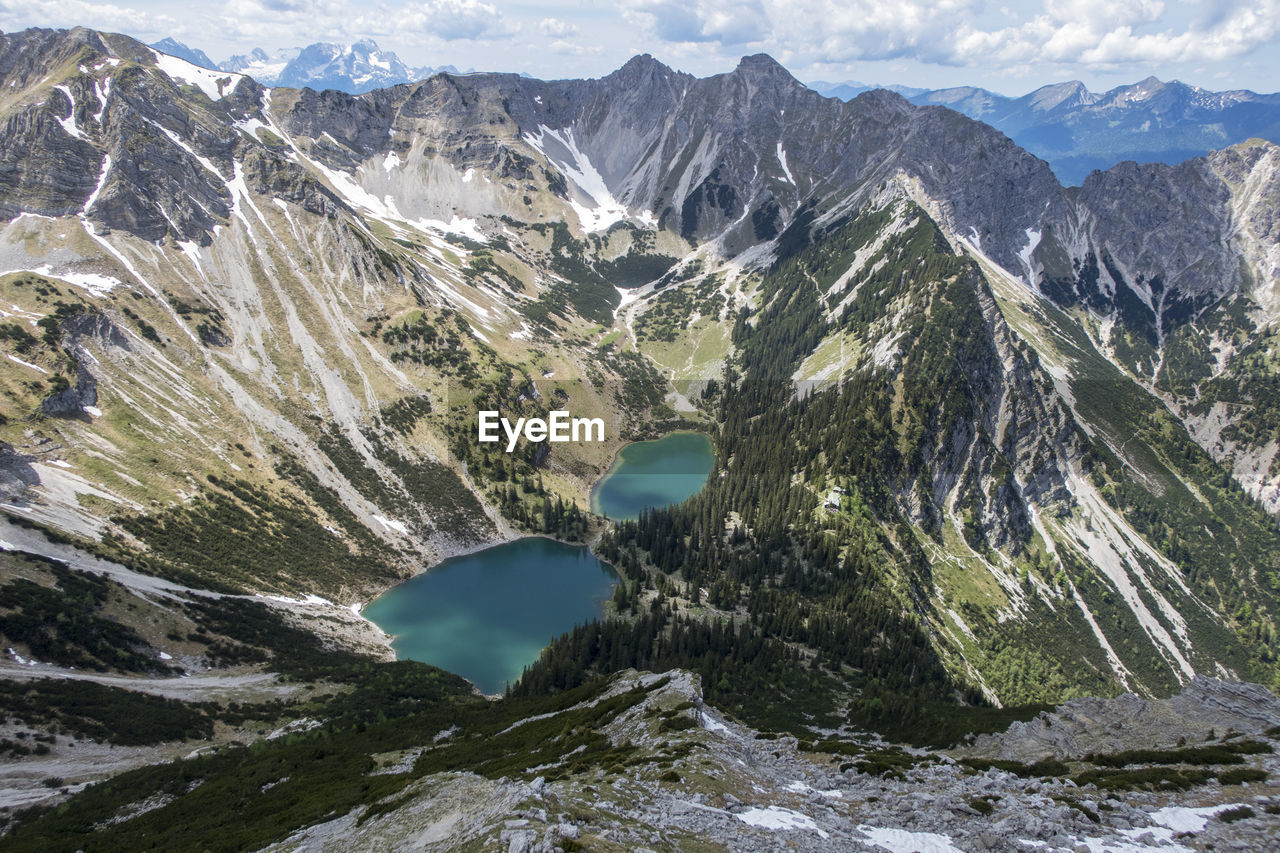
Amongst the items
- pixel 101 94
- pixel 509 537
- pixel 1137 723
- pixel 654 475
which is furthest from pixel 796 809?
pixel 101 94

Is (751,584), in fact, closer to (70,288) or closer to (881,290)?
(881,290)

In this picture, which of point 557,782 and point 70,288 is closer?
point 557,782

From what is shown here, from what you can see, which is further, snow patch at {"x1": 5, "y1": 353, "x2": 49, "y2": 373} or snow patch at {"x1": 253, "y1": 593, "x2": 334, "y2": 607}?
snow patch at {"x1": 5, "y1": 353, "x2": 49, "y2": 373}

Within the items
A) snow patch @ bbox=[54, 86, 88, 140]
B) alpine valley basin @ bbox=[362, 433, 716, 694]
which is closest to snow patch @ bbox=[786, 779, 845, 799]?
alpine valley basin @ bbox=[362, 433, 716, 694]

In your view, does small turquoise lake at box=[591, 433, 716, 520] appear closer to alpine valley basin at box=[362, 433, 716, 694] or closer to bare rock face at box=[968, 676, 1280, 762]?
alpine valley basin at box=[362, 433, 716, 694]

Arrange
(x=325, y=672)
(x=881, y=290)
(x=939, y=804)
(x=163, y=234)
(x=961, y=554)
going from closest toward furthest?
(x=939, y=804)
(x=325, y=672)
(x=961, y=554)
(x=163, y=234)
(x=881, y=290)

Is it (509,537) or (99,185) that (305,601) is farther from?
(99,185)

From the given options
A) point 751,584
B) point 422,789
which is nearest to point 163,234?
point 751,584
